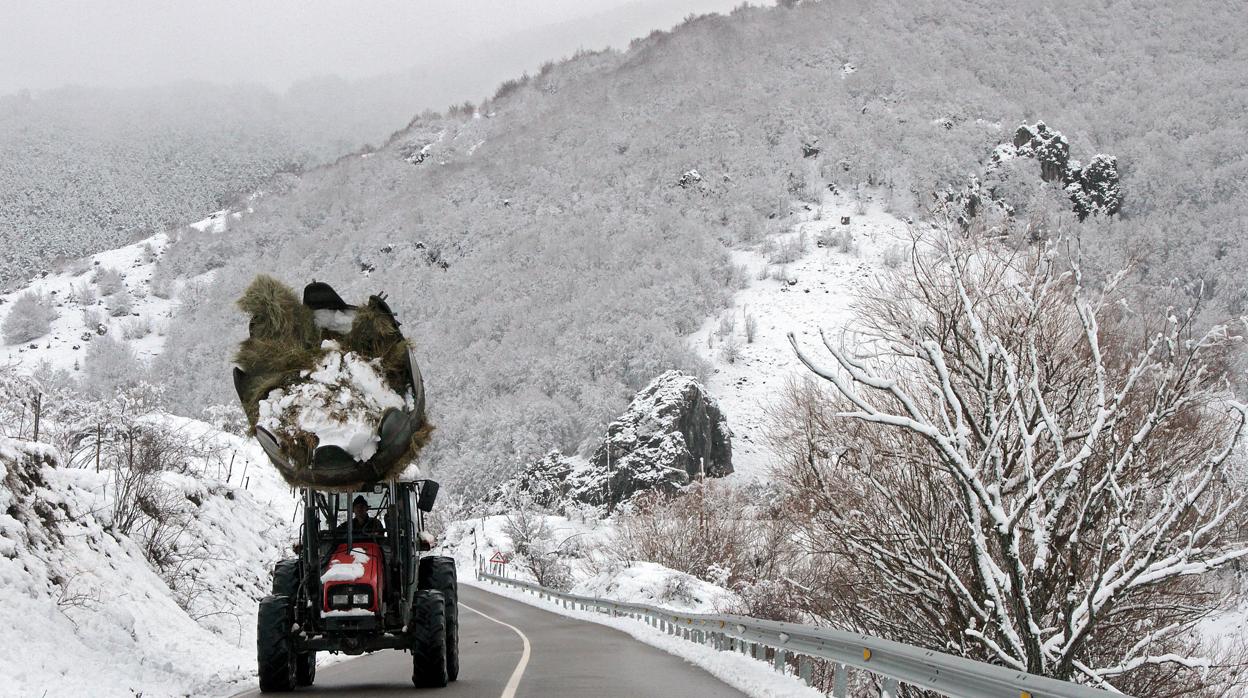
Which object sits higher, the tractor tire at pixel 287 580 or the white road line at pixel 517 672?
the tractor tire at pixel 287 580

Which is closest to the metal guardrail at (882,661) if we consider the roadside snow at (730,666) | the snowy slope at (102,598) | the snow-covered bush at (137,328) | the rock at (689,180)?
the roadside snow at (730,666)

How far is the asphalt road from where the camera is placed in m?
9.86

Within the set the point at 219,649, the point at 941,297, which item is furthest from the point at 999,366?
the point at 219,649

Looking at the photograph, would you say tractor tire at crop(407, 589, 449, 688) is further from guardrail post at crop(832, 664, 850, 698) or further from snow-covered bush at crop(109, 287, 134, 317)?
snow-covered bush at crop(109, 287, 134, 317)

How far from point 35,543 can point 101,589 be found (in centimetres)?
93

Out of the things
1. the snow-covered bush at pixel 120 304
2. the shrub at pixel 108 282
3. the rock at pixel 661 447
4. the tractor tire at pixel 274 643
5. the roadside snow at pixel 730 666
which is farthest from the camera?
the shrub at pixel 108 282

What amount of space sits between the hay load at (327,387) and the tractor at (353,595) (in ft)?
1.36

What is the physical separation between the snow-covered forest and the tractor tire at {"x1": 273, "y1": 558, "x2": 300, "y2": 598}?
1.26 m

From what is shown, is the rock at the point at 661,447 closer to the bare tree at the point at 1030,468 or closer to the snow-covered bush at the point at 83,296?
the bare tree at the point at 1030,468

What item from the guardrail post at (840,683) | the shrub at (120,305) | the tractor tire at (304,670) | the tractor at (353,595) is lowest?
the tractor tire at (304,670)

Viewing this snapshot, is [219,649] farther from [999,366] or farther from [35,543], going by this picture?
[999,366]

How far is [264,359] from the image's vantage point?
30.4 ft

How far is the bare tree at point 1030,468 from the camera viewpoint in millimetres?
9008

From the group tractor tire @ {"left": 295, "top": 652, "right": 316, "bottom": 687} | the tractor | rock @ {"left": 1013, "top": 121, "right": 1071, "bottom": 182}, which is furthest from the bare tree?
rock @ {"left": 1013, "top": 121, "right": 1071, "bottom": 182}
